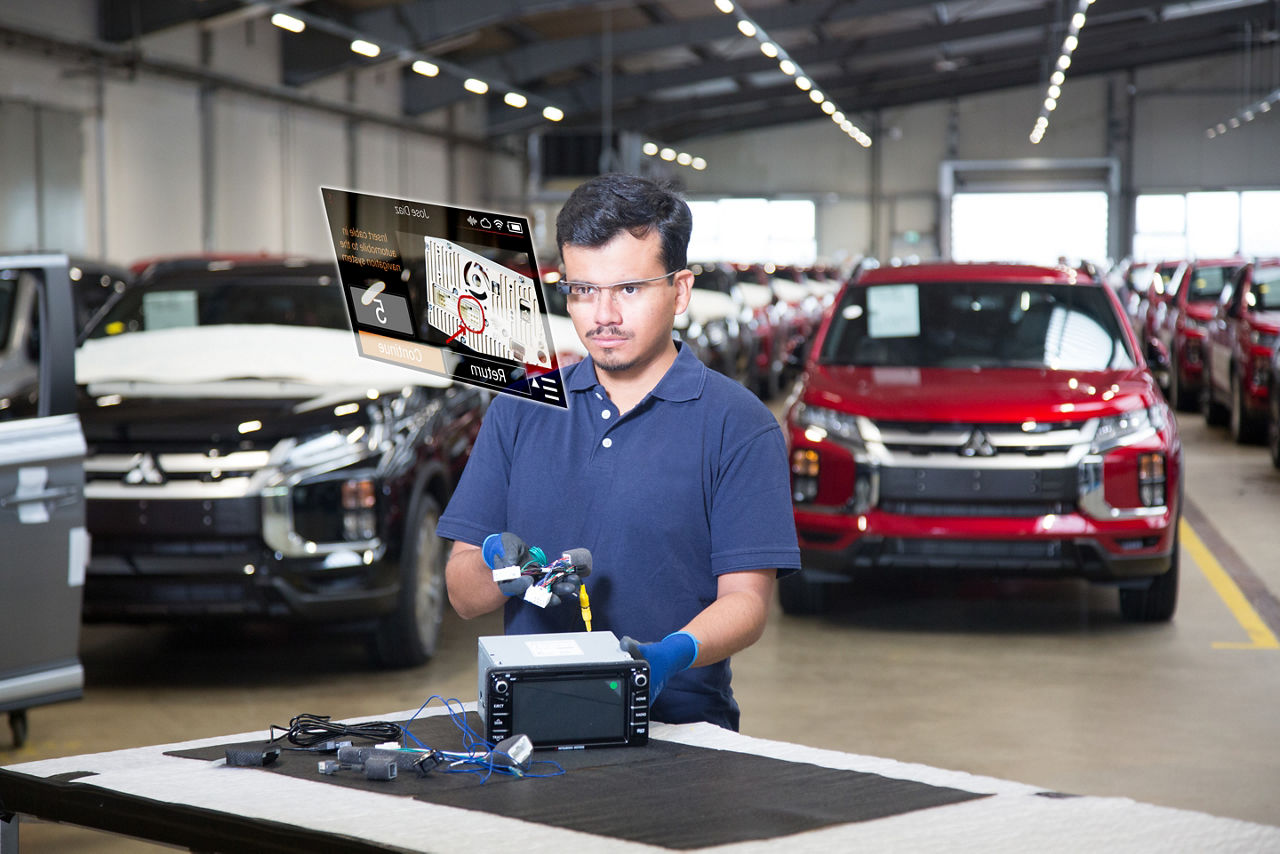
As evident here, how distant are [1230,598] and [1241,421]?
650 cm

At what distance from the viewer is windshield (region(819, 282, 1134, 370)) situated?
7.34m

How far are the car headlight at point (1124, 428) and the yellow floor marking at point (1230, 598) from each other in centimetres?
102

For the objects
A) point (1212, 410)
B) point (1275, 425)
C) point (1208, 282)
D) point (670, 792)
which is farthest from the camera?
point (1208, 282)

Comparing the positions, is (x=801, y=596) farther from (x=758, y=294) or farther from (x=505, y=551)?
(x=758, y=294)

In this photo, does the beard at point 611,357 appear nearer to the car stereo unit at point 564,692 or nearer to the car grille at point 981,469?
the car stereo unit at point 564,692

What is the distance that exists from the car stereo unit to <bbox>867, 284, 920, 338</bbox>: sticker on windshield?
18.0 feet

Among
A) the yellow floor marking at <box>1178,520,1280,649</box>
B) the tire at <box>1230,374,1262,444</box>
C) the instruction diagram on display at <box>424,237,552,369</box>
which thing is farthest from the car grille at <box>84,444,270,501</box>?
the tire at <box>1230,374,1262,444</box>

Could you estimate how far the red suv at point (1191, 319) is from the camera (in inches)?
641

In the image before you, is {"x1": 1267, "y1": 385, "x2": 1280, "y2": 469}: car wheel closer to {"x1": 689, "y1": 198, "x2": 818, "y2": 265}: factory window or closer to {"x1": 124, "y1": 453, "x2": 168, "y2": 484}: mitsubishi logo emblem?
{"x1": 124, "y1": 453, "x2": 168, "y2": 484}: mitsubishi logo emblem

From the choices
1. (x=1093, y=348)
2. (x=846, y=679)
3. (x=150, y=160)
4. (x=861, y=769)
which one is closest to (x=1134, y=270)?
(x=150, y=160)

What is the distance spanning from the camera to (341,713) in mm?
5488

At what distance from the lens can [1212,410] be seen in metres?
15.3

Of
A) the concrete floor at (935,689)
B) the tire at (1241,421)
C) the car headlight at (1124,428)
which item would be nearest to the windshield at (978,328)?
the car headlight at (1124,428)

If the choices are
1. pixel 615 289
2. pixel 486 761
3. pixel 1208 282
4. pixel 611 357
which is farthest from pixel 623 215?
pixel 1208 282
